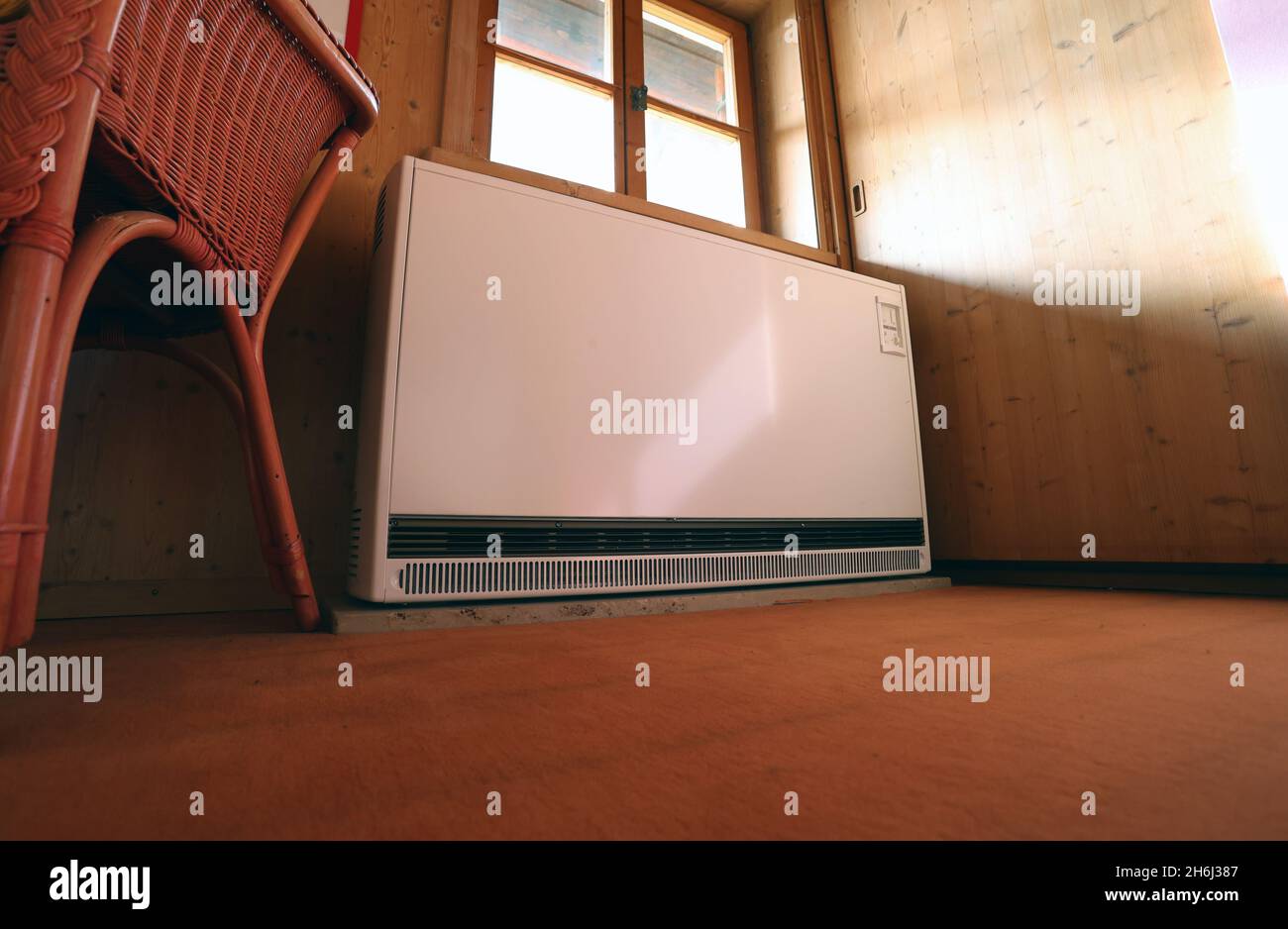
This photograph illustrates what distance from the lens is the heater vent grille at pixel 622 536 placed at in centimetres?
106

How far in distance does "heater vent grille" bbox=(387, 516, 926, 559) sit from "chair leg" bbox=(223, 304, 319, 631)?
15cm

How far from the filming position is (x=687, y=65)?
2457mm

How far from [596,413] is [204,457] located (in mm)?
864

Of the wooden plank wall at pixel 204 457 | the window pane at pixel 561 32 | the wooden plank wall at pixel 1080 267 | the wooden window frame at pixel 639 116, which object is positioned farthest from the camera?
the window pane at pixel 561 32

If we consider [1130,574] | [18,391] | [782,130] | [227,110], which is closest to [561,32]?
[782,130]

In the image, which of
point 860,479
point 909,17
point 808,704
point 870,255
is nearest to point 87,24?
point 808,704

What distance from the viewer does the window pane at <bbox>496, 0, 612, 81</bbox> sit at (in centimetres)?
203

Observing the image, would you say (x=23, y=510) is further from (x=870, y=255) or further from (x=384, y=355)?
(x=870, y=255)

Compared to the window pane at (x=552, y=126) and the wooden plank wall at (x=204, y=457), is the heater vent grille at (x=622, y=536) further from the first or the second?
the window pane at (x=552, y=126)

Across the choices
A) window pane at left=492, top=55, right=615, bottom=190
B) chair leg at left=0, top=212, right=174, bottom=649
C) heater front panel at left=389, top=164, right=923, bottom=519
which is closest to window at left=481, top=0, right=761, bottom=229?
window pane at left=492, top=55, right=615, bottom=190

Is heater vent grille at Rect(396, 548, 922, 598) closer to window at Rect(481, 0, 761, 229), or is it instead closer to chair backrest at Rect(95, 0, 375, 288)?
chair backrest at Rect(95, 0, 375, 288)

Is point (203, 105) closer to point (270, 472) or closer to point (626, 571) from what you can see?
point (270, 472)

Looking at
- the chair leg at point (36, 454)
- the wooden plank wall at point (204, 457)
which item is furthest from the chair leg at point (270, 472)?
the wooden plank wall at point (204, 457)

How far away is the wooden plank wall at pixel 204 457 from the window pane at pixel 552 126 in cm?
46
